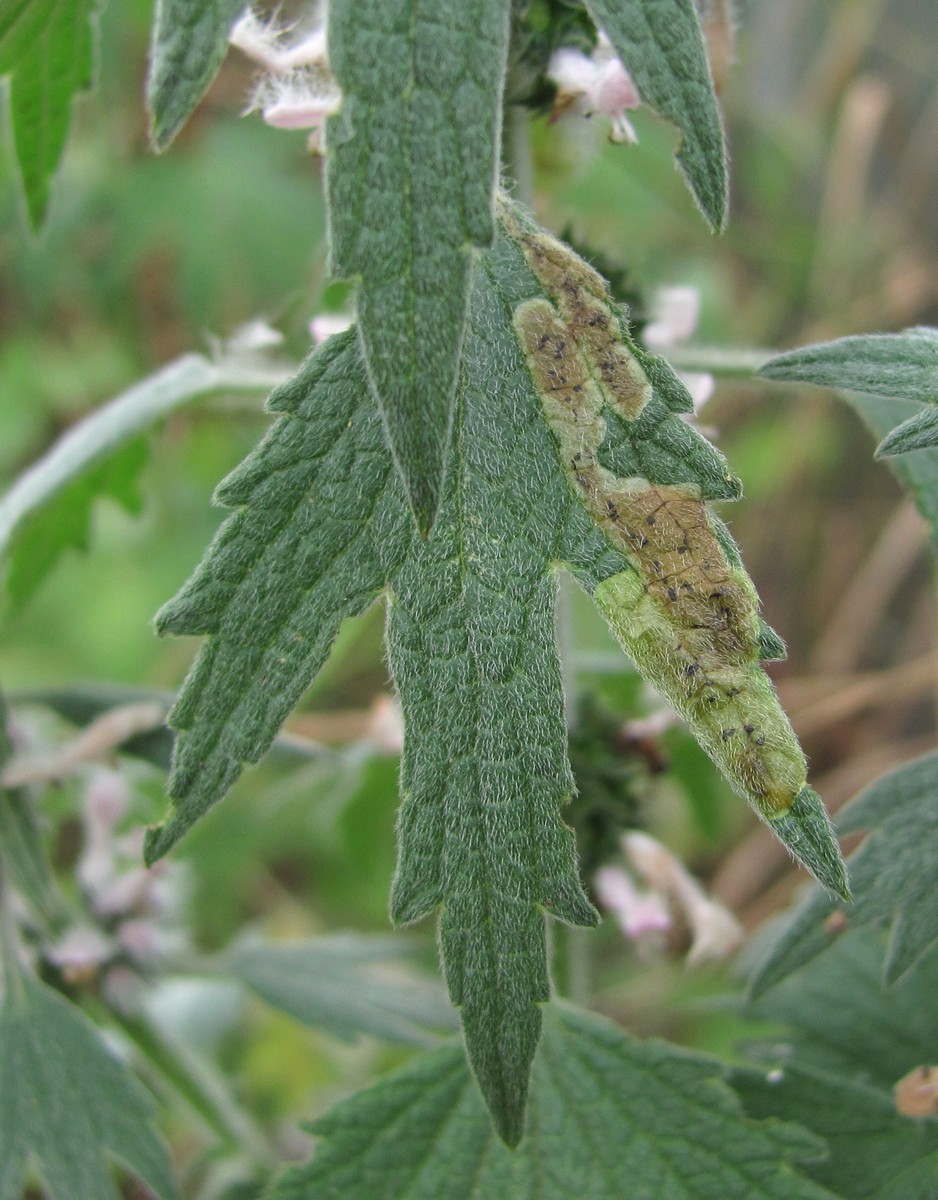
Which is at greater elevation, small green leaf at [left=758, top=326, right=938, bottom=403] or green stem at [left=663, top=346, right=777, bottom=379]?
small green leaf at [left=758, top=326, right=938, bottom=403]

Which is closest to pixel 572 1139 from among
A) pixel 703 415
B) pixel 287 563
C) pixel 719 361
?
pixel 287 563

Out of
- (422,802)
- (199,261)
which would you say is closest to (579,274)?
(422,802)

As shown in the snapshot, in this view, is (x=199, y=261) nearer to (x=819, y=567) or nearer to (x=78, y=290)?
(x=78, y=290)

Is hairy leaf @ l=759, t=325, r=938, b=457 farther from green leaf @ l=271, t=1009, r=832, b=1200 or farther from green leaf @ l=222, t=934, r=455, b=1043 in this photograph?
green leaf @ l=222, t=934, r=455, b=1043

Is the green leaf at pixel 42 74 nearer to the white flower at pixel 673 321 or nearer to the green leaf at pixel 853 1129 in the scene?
the white flower at pixel 673 321

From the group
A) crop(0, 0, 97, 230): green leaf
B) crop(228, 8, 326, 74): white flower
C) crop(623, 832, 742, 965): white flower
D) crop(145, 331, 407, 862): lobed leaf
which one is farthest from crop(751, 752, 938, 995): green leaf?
crop(0, 0, 97, 230): green leaf

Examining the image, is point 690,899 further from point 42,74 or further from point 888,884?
point 42,74

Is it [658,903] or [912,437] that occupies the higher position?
[912,437]
